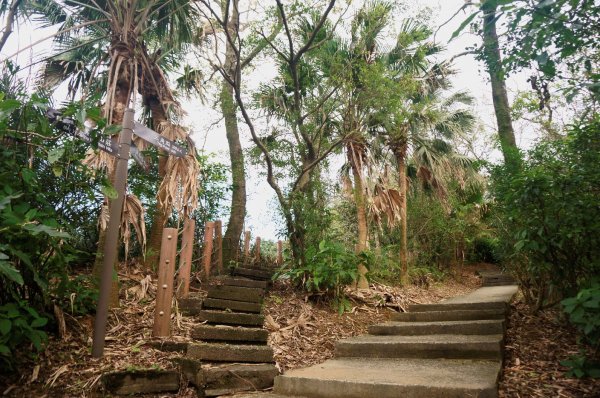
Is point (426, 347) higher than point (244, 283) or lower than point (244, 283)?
lower

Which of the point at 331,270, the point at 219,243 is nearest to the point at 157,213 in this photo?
→ the point at 219,243

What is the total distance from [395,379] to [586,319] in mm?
1385

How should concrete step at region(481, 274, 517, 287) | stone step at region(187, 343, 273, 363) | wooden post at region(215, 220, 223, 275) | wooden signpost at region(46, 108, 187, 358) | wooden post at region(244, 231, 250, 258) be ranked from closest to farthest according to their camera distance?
1. wooden signpost at region(46, 108, 187, 358)
2. stone step at region(187, 343, 273, 363)
3. wooden post at region(215, 220, 223, 275)
4. wooden post at region(244, 231, 250, 258)
5. concrete step at region(481, 274, 517, 287)

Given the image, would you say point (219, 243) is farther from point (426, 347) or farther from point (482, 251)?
point (482, 251)

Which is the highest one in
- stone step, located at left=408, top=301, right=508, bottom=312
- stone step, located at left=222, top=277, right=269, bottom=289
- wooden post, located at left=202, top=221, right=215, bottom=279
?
wooden post, located at left=202, top=221, right=215, bottom=279

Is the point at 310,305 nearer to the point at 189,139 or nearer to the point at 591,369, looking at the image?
the point at 189,139

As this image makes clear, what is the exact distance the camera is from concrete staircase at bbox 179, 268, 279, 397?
3.41 meters

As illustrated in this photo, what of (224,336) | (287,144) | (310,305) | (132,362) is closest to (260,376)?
(224,336)

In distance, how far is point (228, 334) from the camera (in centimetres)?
433

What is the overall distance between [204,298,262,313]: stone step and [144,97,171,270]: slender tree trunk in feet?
5.06

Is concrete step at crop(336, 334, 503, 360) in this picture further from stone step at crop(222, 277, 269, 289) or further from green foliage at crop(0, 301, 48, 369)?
green foliage at crop(0, 301, 48, 369)

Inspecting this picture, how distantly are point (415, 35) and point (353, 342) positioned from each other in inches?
223

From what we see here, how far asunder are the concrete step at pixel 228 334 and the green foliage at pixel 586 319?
2843 millimetres

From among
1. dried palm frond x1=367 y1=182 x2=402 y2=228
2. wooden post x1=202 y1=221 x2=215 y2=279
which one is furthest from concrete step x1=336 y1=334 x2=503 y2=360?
dried palm frond x1=367 y1=182 x2=402 y2=228
